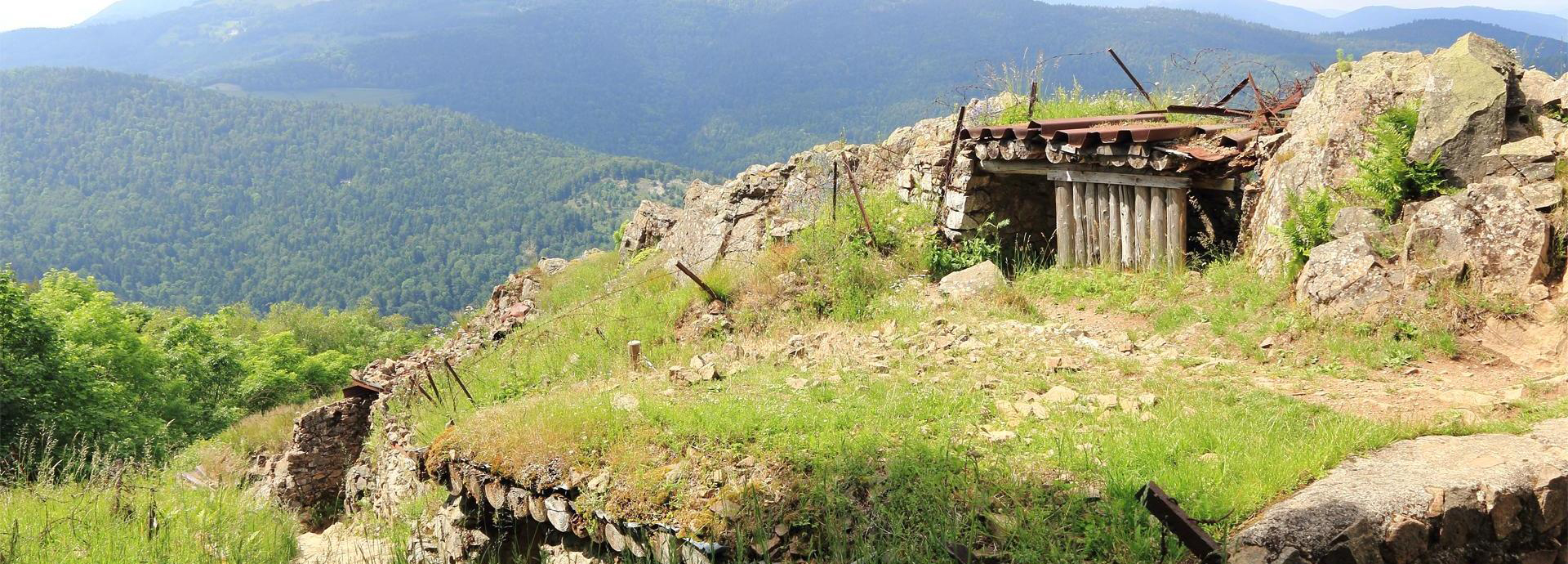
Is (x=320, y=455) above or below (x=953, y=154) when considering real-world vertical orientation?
below

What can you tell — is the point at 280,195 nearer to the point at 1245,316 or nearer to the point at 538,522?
the point at 538,522

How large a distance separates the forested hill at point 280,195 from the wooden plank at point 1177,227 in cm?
10491

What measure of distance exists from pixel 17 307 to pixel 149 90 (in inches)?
8215

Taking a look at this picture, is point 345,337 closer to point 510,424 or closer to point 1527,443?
point 510,424

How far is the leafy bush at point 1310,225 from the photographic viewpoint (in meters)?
7.68

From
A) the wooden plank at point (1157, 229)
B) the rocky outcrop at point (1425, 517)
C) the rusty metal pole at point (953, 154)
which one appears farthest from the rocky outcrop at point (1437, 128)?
the rusty metal pole at point (953, 154)

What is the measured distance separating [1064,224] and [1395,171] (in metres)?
3.39

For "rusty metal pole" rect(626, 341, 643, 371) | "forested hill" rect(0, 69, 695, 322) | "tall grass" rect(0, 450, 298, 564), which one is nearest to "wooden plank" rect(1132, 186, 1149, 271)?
"rusty metal pole" rect(626, 341, 643, 371)

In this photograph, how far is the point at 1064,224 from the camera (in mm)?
10250

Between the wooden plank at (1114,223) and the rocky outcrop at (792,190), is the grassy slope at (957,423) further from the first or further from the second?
the rocky outcrop at (792,190)

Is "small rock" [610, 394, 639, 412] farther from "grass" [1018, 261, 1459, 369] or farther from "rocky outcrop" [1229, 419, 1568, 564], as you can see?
"grass" [1018, 261, 1459, 369]

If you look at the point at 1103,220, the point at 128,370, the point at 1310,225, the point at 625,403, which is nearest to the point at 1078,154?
the point at 1103,220

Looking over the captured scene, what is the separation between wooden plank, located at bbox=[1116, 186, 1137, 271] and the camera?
9.68 metres

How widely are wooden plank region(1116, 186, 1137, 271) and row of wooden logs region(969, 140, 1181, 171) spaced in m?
0.37
